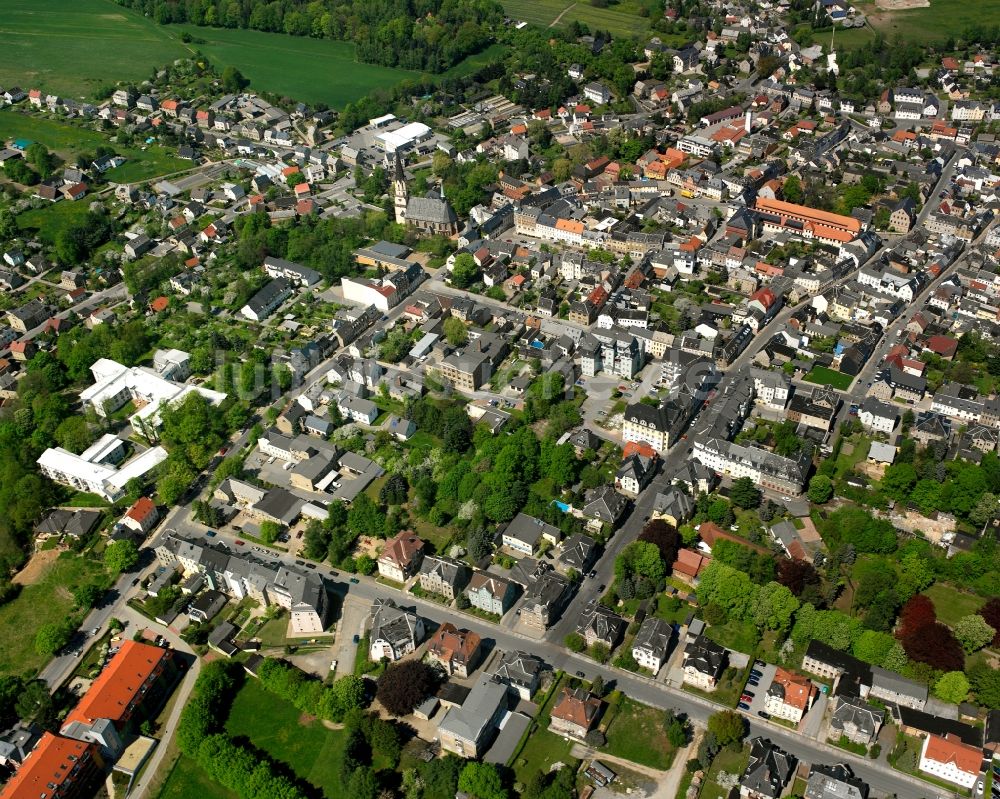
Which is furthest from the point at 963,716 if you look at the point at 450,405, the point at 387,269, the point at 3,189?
the point at 3,189

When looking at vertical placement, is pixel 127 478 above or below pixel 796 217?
below

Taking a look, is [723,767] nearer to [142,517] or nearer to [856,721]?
[856,721]

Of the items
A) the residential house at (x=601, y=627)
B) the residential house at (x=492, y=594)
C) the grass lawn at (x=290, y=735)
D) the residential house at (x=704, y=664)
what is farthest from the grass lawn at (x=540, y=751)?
the grass lawn at (x=290, y=735)

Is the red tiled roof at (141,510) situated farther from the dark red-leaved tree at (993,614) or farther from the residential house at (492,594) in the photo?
the dark red-leaved tree at (993,614)

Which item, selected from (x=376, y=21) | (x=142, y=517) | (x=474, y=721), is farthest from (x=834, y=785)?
(x=376, y=21)

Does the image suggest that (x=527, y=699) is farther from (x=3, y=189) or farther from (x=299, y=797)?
(x=3, y=189)
